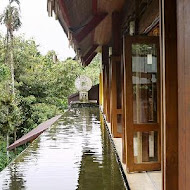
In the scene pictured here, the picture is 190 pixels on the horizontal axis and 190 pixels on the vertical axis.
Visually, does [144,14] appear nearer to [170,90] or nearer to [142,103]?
[142,103]

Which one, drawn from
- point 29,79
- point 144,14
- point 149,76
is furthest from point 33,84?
point 149,76

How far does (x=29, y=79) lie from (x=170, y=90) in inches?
592

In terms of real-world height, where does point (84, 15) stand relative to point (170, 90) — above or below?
above

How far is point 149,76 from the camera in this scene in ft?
11.9

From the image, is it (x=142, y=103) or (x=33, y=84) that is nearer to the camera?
(x=142, y=103)

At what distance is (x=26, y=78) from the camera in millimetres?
16609

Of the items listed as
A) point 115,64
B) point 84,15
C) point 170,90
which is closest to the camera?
point 170,90

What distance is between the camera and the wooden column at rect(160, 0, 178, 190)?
202 centimetres

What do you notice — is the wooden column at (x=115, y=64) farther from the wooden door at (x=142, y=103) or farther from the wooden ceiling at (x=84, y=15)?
the wooden door at (x=142, y=103)

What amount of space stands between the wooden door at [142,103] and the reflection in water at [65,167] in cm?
35
